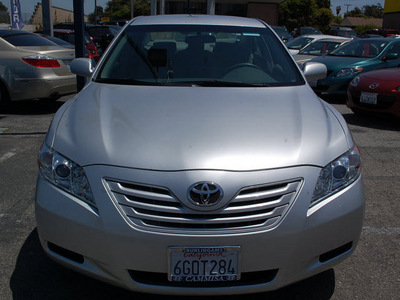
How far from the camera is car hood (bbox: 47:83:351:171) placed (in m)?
2.39

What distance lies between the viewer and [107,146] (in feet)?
8.14

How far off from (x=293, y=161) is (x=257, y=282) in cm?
63

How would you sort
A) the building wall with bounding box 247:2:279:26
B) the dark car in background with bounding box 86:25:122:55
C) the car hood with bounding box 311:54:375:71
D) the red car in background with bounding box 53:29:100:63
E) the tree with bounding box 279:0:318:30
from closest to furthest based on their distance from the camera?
the car hood with bounding box 311:54:375:71
the red car in background with bounding box 53:29:100:63
the dark car in background with bounding box 86:25:122:55
the building wall with bounding box 247:2:279:26
the tree with bounding box 279:0:318:30

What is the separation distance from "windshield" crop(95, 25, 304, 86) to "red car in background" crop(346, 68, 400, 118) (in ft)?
12.9

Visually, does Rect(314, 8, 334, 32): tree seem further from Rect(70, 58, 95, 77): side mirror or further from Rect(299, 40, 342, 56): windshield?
Rect(70, 58, 95, 77): side mirror

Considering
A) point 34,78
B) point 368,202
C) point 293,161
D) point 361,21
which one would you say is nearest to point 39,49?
point 34,78

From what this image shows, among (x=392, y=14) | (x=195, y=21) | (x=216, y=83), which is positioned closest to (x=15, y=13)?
(x=195, y=21)

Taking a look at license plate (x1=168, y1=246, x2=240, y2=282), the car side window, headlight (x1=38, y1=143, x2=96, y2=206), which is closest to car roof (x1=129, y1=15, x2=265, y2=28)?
headlight (x1=38, y1=143, x2=96, y2=206)

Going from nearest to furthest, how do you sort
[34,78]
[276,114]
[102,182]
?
[102,182] < [276,114] < [34,78]

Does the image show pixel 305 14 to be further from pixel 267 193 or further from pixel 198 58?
pixel 267 193

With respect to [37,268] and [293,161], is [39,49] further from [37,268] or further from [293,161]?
[293,161]

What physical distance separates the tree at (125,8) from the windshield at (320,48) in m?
60.2

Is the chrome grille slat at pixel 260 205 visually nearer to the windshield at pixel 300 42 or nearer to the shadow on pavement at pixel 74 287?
the shadow on pavement at pixel 74 287

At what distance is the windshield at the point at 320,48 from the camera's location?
12.8 m
